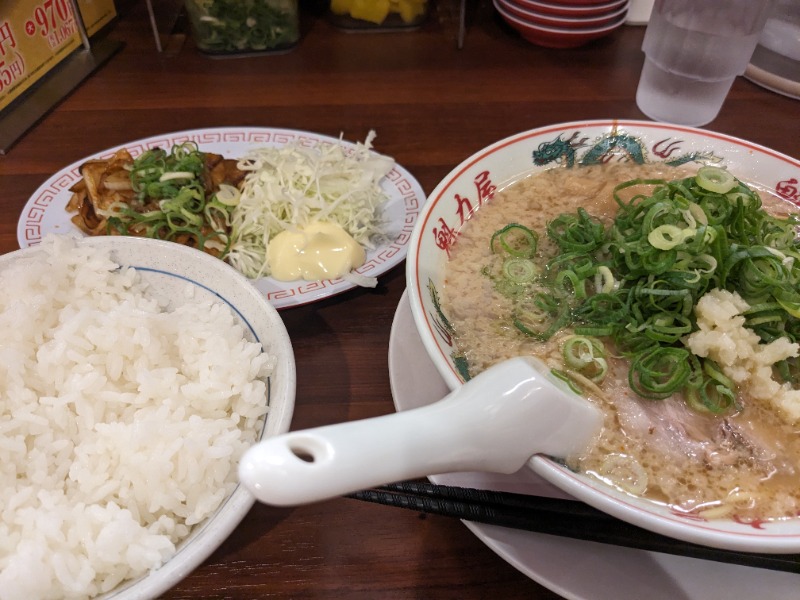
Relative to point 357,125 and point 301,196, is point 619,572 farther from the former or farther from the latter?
point 357,125

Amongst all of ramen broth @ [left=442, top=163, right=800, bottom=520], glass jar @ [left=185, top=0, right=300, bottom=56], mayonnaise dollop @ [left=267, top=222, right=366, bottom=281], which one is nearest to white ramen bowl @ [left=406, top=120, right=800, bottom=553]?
ramen broth @ [left=442, top=163, right=800, bottom=520]

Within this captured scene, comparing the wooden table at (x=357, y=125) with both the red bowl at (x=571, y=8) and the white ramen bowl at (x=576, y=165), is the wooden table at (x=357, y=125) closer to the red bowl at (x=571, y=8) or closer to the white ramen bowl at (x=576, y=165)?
the red bowl at (x=571, y=8)

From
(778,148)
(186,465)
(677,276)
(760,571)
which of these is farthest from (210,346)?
(778,148)

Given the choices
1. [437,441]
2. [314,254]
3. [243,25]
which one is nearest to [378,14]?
[243,25]

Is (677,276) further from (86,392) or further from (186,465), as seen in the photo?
(86,392)

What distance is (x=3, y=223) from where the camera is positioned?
174 cm

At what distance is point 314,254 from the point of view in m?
1.62

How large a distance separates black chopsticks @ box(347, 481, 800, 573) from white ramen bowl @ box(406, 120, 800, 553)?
0.07m

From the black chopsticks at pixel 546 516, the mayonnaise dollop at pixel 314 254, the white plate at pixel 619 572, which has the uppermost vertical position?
the black chopsticks at pixel 546 516

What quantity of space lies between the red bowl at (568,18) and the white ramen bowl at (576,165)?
1.34 meters

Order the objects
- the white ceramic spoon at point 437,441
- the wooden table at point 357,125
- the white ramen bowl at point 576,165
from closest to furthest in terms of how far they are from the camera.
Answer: the white ceramic spoon at point 437,441, the white ramen bowl at point 576,165, the wooden table at point 357,125

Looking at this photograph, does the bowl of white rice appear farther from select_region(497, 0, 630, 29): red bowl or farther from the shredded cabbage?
select_region(497, 0, 630, 29): red bowl

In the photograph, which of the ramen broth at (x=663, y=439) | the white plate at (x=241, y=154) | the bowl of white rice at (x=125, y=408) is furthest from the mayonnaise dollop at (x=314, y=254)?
the ramen broth at (x=663, y=439)

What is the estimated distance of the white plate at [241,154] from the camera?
1.51 metres
